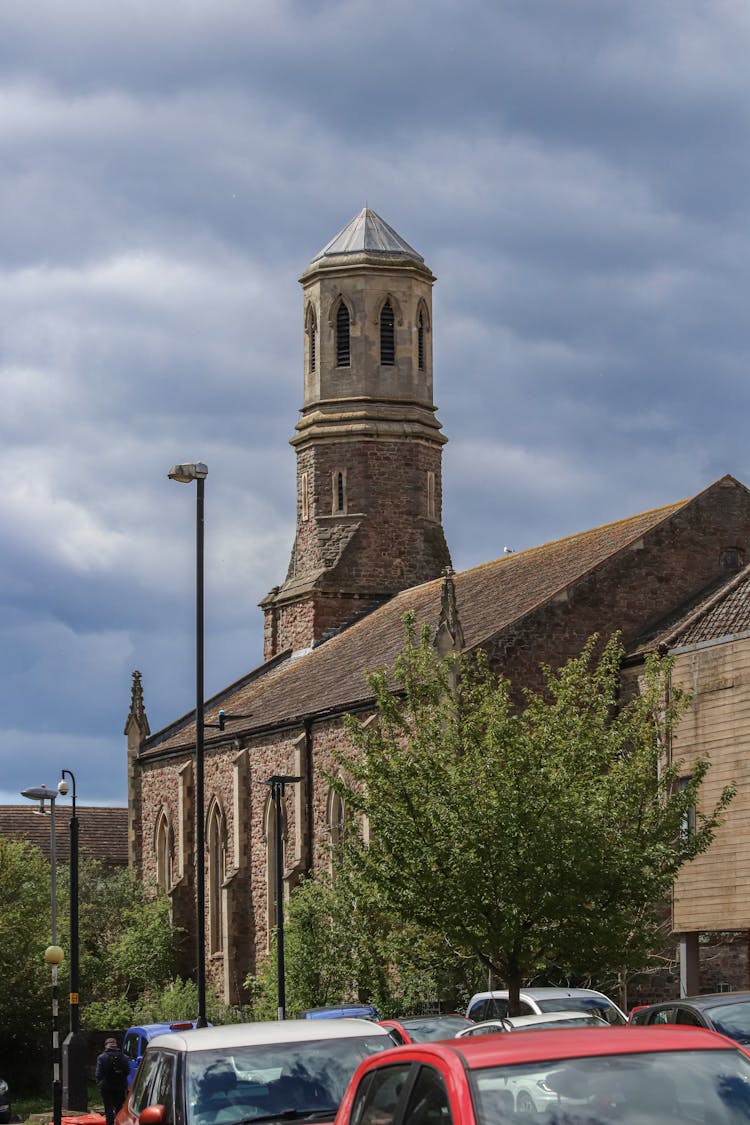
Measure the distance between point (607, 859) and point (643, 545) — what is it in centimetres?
1668

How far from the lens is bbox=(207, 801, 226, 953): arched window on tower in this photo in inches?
2140

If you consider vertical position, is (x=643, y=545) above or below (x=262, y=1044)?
above

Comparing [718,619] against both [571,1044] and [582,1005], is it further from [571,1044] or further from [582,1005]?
[571,1044]

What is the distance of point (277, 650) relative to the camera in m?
61.3

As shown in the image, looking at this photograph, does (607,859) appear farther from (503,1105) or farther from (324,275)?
(324,275)

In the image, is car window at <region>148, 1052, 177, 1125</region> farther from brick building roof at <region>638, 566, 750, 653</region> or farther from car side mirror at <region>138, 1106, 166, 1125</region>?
brick building roof at <region>638, 566, 750, 653</region>

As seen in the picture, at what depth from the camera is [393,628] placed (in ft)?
170

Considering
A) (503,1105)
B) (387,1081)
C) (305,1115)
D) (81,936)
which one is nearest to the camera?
(503,1105)

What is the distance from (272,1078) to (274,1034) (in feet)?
0.89

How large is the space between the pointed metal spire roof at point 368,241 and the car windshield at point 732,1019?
156 feet

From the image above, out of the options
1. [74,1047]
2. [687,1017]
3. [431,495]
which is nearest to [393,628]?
[431,495]

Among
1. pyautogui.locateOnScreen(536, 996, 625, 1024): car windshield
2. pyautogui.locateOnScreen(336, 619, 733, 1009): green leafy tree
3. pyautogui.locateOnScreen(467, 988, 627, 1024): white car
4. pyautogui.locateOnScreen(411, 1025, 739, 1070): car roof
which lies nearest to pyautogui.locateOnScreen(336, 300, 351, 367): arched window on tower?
pyautogui.locateOnScreen(336, 619, 733, 1009): green leafy tree

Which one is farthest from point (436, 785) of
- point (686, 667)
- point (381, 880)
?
point (686, 667)

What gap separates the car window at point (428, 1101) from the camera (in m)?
7.78
